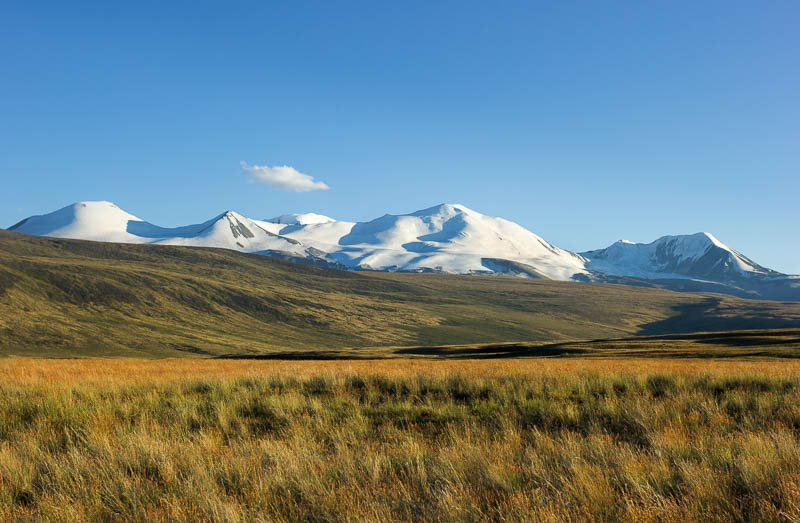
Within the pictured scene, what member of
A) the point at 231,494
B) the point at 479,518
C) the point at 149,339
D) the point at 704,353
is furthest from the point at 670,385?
the point at 149,339

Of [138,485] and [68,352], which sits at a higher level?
[138,485]

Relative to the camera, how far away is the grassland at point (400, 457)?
5.41 meters

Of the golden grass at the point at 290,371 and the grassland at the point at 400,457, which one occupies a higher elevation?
the grassland at the point at 400,457

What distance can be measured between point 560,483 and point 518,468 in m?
0.70

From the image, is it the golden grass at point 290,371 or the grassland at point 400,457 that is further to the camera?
the golden grass at point 290,371

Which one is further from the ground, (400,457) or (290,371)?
(400,457)

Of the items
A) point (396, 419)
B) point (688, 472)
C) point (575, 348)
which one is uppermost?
point (688, 472)

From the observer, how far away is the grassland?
5410 mm

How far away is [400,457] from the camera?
23.5 feet

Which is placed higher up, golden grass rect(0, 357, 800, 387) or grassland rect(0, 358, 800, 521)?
grassland rect(0, 358, 800, 521)

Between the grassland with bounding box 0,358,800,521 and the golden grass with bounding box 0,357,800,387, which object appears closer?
the grassland with bounding box 0,358,800,521

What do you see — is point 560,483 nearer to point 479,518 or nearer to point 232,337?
point 479,518

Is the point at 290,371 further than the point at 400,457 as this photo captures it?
Yes

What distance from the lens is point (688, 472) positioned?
593 cm
